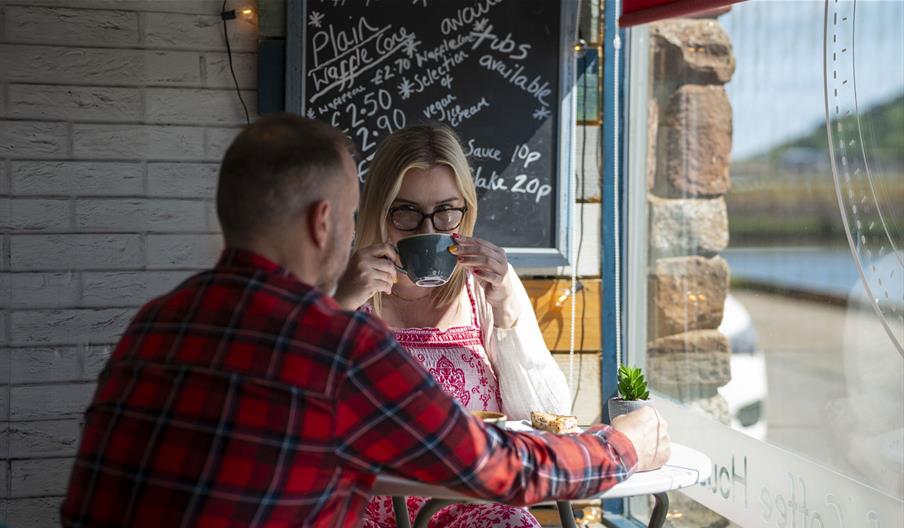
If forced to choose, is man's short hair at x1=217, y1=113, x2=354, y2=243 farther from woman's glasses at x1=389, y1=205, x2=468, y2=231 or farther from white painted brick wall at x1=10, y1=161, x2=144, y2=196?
white painted brick wall at x1=10, y1=161, x2=144, y2=196

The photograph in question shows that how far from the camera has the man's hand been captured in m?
1.57

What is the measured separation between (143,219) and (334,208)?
6.35 ft

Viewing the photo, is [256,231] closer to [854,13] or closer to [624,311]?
[854,13]

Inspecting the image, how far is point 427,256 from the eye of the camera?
2.01 metres

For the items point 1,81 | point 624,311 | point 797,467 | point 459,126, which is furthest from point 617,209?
point 1,81

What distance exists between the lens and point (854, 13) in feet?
7.39

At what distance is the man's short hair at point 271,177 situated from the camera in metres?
1.29

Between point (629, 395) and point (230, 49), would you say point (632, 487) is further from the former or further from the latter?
point (230, 49)

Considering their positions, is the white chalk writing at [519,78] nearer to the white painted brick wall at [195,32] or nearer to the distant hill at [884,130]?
the white painted brick wall at [195,32]

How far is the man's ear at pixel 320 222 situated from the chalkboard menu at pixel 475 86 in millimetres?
1886

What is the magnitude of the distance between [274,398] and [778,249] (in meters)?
1.87

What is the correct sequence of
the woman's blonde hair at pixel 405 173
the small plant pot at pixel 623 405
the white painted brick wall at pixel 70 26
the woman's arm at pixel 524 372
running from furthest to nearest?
1. the white painted brick wall at pixel 70 26
2. the woman's blonde hair at pixel 405 173
3. the woman's arm at pixel 524 372
4. the small plant pot at pixel 623 405

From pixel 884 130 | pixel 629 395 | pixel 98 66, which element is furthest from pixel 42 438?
pixel 884 130

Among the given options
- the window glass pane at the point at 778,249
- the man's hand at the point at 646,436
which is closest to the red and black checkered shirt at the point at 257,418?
the man's hand at the point at 646,436
